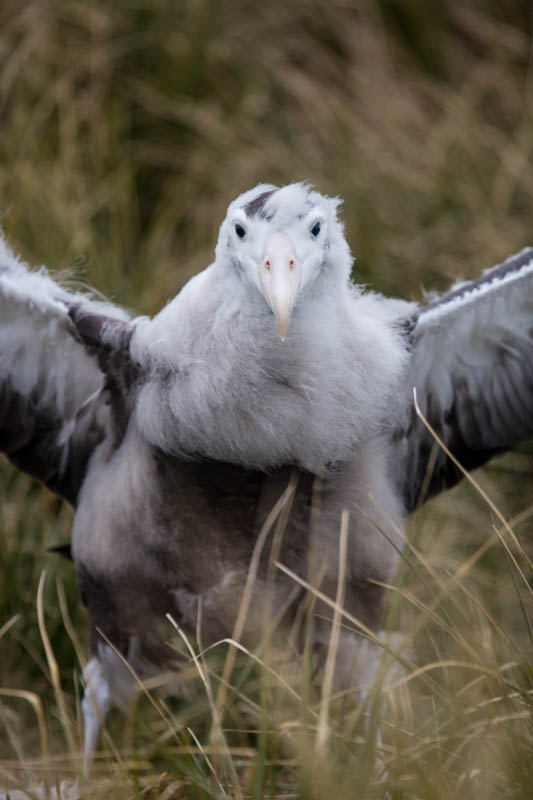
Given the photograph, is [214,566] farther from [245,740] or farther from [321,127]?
[321,127]

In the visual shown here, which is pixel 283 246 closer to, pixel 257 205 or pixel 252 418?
pixel 257 205

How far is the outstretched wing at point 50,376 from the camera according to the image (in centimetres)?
303

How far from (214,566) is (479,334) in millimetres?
935

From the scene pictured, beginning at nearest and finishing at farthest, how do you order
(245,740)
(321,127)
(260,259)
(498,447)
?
(260,259) → (245,740) → (498,447) → (321,127)

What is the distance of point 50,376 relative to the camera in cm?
323

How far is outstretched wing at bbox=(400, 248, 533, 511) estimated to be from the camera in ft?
9.93

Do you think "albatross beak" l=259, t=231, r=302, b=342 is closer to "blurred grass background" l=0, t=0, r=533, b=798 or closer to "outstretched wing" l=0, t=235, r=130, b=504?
"outstretched wing" l=0, t=235, r=130, b=504

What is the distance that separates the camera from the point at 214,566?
3.10 m

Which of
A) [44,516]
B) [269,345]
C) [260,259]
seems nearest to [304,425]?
[269,345]

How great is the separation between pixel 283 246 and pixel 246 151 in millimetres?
3050

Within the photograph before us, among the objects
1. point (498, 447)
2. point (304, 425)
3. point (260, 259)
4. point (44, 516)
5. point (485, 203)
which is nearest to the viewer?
point (260, 259)

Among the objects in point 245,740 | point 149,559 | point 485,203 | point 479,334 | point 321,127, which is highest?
point 321,127

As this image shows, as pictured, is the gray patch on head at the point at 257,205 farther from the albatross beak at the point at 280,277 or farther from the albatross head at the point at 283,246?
the albatross beak at the point at 280,277

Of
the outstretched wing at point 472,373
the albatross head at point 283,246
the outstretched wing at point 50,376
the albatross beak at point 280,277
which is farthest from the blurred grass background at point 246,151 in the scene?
the albatross beak at point 280,277
